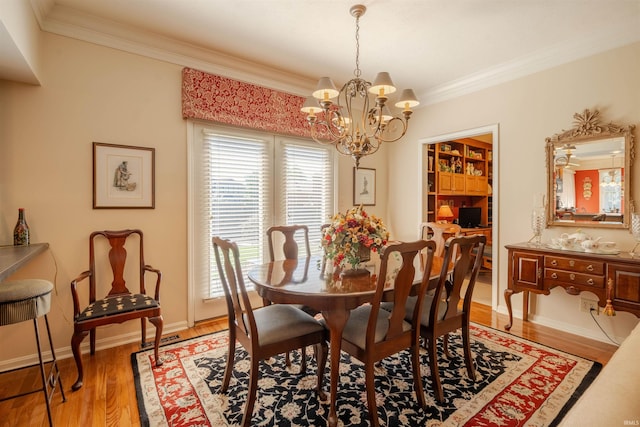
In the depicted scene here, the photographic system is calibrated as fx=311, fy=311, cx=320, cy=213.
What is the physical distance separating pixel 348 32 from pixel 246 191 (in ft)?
6.23

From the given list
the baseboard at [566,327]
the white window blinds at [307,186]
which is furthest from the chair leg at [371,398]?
the baseboard at [566,327]

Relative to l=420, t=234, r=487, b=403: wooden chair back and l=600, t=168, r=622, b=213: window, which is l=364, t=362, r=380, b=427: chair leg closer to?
l=420, t=234, r=487, b=403: wooden chair back

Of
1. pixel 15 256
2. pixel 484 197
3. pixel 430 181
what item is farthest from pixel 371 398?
pixel 484 197

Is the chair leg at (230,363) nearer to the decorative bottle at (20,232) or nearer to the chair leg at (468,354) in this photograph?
the chair leg at (468,354)

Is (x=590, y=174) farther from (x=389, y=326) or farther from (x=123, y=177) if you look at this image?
(x=123, y=177)

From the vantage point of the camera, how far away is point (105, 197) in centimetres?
271

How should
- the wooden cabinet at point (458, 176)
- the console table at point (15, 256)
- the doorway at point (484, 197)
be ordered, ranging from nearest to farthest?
the console table at point (15, 256)
the doorway at point (484, 197)
the wooden cabinet at point (458, 176)

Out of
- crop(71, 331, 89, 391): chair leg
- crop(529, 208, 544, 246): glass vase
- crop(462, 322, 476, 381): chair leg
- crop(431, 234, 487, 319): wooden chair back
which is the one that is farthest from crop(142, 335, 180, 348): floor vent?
crop(529, 208, 544, 246): glass vase

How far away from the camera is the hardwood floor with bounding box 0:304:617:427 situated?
1.84 m

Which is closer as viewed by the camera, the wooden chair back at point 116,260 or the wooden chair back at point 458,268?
the wooden chair back at point 458,268

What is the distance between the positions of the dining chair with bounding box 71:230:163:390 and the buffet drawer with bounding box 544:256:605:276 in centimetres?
343

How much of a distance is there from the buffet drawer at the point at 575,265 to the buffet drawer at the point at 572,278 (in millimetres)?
34

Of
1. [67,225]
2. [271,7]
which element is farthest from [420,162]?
[67,225]

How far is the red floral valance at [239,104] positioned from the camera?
3074 millimetres
